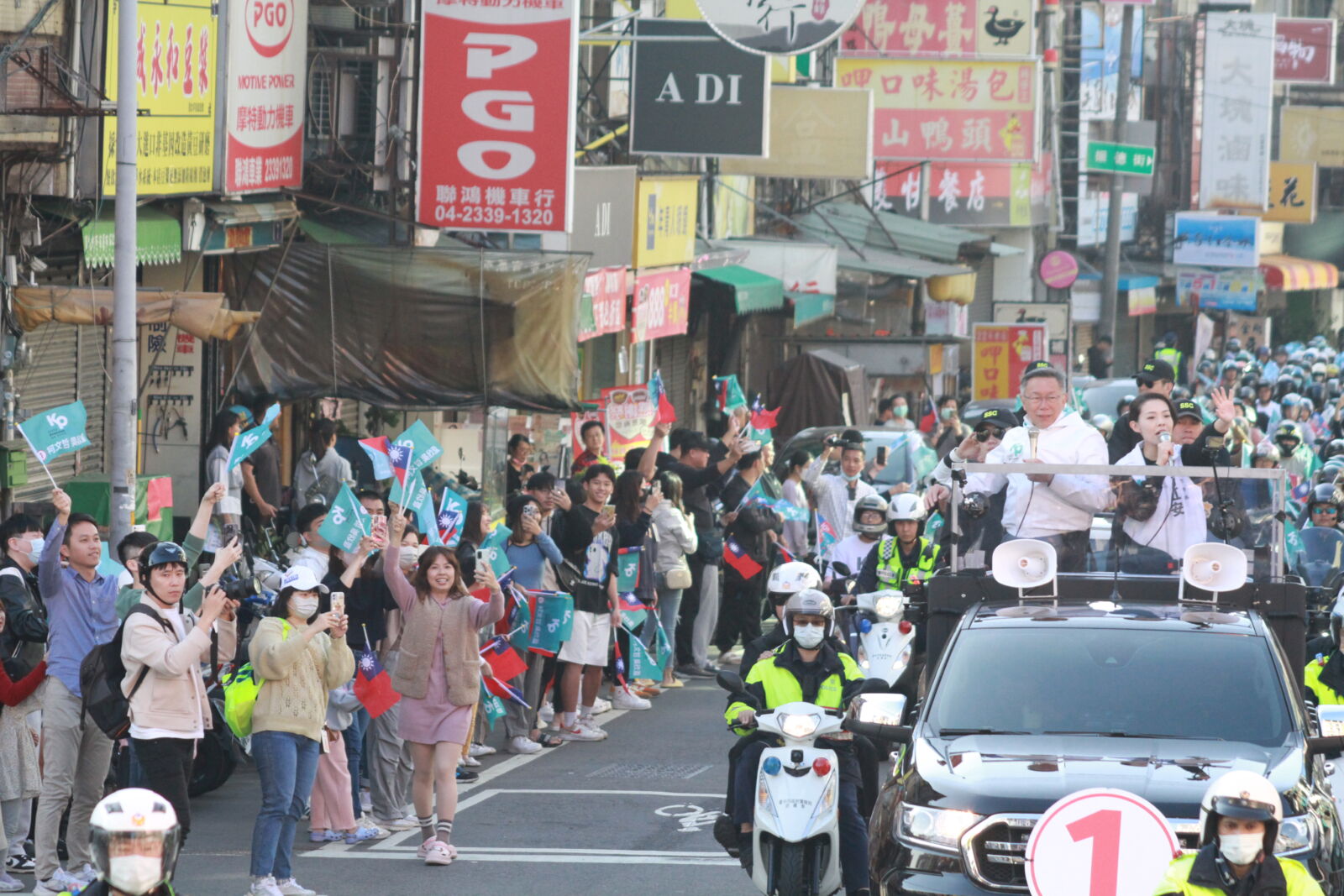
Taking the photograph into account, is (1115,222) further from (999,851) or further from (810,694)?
(999,851)

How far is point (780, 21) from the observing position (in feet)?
60.5

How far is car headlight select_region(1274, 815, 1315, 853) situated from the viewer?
7273mm

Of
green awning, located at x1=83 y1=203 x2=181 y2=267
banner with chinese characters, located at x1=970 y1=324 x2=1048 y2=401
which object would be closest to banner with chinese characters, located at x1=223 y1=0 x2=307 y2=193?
green awning, located at x1=83 y1=203 x2=181 y2=267

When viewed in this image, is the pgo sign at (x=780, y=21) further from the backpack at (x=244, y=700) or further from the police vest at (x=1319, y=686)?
the backpack at (x=244, y=700)

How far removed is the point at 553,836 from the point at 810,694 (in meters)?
2.39

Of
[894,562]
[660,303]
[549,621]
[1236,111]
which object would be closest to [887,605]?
[894,562]

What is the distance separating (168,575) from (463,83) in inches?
329

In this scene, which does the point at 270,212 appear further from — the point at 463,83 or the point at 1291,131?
the point at 1291,131

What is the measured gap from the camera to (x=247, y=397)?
1602cm

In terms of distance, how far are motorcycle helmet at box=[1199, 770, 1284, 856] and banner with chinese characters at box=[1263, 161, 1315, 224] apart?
49.6 m

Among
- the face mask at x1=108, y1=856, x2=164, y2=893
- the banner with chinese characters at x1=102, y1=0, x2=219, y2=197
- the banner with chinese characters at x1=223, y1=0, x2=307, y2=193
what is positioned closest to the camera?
the face mask at x1=108, y1=856, x2=164, y2=893

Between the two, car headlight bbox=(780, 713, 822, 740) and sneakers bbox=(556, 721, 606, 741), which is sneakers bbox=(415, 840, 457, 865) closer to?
car headlight bbox=(780, 713, 822, 740)

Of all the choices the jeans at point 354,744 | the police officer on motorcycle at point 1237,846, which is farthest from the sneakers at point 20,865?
the police officer on motorcycle at point 1237,846

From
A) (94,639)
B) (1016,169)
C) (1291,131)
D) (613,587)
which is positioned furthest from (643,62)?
(1291,131)
